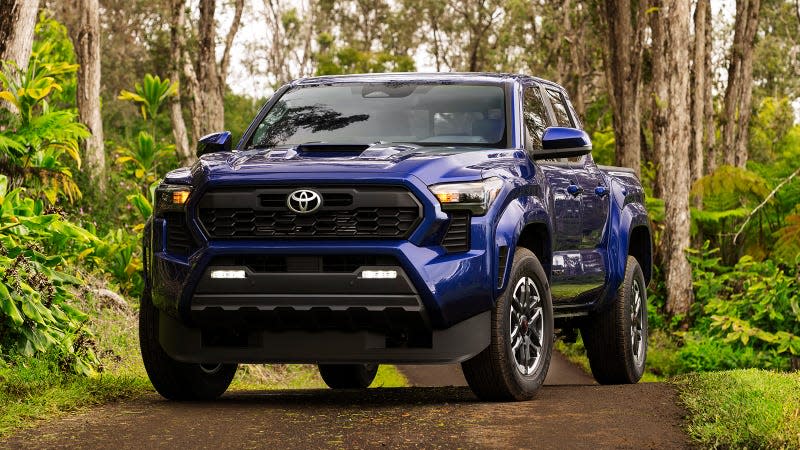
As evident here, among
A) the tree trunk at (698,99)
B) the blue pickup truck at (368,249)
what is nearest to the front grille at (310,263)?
the blue pickup truck at (368,249)

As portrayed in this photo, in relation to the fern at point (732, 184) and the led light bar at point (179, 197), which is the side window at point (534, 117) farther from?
the fern at point (732, 184)

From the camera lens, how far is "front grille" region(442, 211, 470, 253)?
23.7 ft

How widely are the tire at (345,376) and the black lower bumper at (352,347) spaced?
12.1ft

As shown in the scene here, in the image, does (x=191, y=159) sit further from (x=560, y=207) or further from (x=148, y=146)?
(x=560, y=207)

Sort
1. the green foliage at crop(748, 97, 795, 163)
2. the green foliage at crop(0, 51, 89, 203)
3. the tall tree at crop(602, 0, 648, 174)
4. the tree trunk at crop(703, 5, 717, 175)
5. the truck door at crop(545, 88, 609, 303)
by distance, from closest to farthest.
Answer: the truck door at crop(545, 88, 609, 303) < the green foliage at crop(0, 51, 89, 203) < the tall tree at crop(602, 0, 648, 174) < the tree trunk at crop(703, 5, 717, 175) < the green foliage at crop(748, 97, 795, 163)

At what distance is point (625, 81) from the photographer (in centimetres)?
2980

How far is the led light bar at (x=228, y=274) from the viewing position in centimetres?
725

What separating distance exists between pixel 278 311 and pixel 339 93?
2244 millimetres

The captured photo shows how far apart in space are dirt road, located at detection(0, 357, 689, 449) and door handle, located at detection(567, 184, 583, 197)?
4.73ft

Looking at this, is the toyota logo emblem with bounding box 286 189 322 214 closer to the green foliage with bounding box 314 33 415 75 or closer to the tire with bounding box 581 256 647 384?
the tire with bounding box 581 256 647 384

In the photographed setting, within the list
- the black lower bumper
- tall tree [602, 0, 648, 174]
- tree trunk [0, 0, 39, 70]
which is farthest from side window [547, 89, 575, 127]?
tall tree [602, 0, 648, 174]

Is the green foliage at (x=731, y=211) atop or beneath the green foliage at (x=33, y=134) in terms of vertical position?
beneath

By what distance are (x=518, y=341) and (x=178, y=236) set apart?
Result: 205 cm

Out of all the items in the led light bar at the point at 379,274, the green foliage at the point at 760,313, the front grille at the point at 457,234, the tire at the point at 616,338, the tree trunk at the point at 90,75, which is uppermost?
the tree trunk at the point at 90,75
